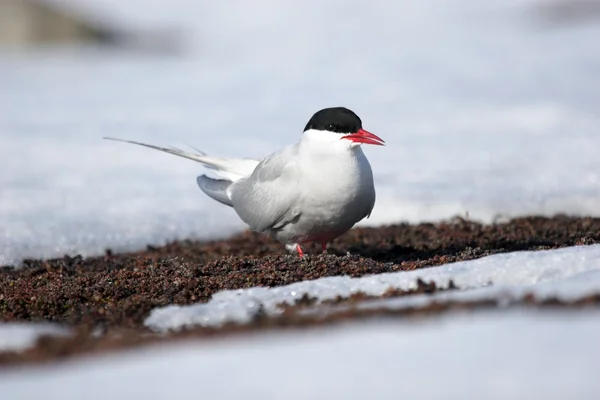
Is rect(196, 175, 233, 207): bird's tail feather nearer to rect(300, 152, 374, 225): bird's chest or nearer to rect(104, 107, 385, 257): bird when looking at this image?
rect(104, 107, 385, 257): bird

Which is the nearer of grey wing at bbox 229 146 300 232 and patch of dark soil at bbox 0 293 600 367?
patch of dark soil at bbox 0 293 600 367

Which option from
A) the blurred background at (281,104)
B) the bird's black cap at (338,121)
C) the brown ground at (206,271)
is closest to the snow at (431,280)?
the brown ground at (206,271)

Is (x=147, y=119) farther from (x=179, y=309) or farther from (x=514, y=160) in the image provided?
(x=179, y=309)

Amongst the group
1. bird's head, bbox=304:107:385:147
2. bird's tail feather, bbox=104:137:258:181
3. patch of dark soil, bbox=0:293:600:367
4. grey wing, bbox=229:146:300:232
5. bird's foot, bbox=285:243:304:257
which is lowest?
patch of dark soil, bbox=0:293:600:367

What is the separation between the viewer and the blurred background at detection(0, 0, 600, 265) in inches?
328

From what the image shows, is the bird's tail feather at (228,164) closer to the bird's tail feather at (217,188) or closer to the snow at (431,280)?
the bird's tail feather at (217,188)

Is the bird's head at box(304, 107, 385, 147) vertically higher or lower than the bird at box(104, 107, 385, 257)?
higher

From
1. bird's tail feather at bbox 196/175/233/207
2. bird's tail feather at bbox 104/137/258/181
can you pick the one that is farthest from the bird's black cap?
bird's tail feather at bbox 196/175/233/207

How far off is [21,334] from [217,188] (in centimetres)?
323

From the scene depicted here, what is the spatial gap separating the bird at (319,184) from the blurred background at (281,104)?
1998 millimetres

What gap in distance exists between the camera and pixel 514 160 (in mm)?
9719

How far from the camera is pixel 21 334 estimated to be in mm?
3732

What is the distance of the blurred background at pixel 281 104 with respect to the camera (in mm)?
8320

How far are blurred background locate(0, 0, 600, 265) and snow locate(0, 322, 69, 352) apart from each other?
11.1 ft
